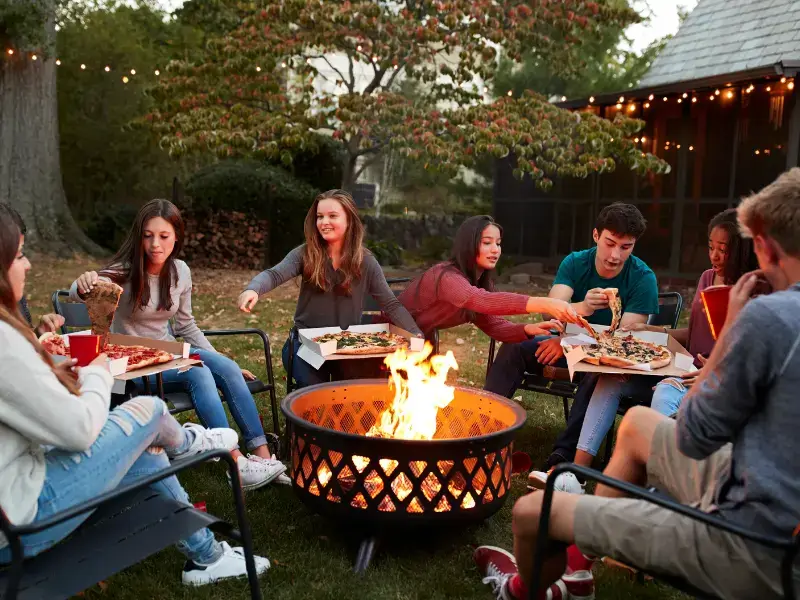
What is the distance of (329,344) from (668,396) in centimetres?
171

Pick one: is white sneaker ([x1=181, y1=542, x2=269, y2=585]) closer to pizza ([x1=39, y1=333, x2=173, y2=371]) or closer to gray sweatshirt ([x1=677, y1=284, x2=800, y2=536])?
pizza ([x1=39, y1=333, x2=173, y2=371])

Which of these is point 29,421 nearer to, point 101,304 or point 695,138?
point 101,304

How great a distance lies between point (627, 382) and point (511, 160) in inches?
430

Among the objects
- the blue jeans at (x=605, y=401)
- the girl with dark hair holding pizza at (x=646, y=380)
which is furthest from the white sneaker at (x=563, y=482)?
the blue jeans at (x=605, y=401)

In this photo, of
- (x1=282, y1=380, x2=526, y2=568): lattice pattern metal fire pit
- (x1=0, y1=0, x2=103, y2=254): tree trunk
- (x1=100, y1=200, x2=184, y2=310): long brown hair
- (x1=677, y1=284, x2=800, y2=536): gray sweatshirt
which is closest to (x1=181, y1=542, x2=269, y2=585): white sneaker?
(x1=282, y1=380, x2=526, y2=568): lattice pattern metal fire pit

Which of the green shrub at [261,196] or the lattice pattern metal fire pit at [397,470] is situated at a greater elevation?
the green shrub at [261,196]

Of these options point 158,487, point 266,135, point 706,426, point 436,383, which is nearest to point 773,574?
point 706,426

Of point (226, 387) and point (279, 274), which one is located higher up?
point (279, 274)

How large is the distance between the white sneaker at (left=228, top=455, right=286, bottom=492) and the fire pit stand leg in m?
0.81

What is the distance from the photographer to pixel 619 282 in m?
4.44

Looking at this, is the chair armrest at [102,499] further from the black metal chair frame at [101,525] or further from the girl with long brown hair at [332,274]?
the girl with long brown hair at [332,274]

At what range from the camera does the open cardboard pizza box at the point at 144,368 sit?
2.97m

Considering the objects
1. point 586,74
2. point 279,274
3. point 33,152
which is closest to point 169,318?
point 279,274

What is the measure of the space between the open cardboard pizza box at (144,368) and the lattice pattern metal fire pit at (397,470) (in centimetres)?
51
